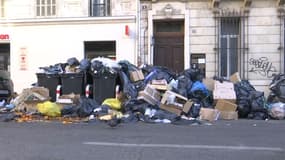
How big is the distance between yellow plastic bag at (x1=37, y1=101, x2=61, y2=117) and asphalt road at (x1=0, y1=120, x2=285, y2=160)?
3.90 feet

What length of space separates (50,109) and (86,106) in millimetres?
1052

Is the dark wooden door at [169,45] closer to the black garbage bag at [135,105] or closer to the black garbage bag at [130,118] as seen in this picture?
the black garbage bag at [135,105]

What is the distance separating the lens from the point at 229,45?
2220 cm

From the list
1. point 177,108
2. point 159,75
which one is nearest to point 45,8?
point 159,75

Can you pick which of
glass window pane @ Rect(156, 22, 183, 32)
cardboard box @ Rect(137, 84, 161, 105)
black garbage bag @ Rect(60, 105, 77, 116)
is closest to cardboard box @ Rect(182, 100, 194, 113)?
cardboard box @ Rect(137, 84, 161, 105)

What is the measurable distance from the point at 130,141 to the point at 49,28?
1385 centimetres

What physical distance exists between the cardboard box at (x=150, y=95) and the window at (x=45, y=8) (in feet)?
27.8

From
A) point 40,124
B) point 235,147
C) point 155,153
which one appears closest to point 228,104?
point 40,124

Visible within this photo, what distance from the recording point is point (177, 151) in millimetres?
9453

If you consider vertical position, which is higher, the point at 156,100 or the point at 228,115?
the point at 156,100

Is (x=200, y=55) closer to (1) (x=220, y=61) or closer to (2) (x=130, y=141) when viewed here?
(1) (x=220, y=61)

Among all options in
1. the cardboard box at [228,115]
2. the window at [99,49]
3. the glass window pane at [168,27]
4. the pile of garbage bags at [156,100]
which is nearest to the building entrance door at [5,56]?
the window at [99,49]

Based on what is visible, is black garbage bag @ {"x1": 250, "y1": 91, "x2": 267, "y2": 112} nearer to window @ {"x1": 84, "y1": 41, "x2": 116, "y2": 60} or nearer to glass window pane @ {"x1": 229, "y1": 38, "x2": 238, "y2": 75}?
glass window pane @ {"x1": 229, "y1": 38, "x2": 238, "y2": 75}

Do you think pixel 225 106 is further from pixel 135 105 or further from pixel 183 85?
pixel 135 105
